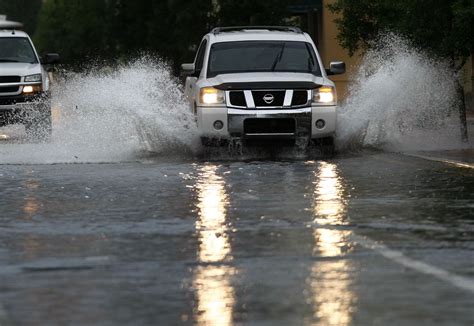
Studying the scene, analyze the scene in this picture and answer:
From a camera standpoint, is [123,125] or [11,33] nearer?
[123,125]

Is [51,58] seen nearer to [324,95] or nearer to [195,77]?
[195,77]

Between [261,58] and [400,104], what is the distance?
287cm

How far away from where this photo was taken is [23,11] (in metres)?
121

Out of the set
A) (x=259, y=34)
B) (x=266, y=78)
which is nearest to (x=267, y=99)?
(x=266, y=78)

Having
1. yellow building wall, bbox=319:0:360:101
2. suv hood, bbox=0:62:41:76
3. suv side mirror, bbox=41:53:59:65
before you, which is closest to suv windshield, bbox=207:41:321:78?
suv side mirror, bbox=41:53:59:65

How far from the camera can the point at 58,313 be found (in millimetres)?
8477

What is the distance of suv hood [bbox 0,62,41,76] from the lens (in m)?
28.4

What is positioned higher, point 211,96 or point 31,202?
point 31,202

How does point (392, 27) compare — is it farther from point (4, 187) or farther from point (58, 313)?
point (58, 313)

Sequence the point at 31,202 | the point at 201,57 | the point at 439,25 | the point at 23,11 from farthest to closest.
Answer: the point at 23,11
the point at 439,25
the point at 201,57
the point at 31,202

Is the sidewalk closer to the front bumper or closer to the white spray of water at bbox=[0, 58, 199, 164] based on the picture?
the front bumper

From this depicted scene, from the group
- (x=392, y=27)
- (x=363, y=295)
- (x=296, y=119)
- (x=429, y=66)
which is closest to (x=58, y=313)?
(x=363, y=295)

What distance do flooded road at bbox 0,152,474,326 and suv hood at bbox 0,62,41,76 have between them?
994 cm

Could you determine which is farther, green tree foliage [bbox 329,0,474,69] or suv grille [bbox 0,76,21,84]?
suv grille [bbox 0,76,21,84]
